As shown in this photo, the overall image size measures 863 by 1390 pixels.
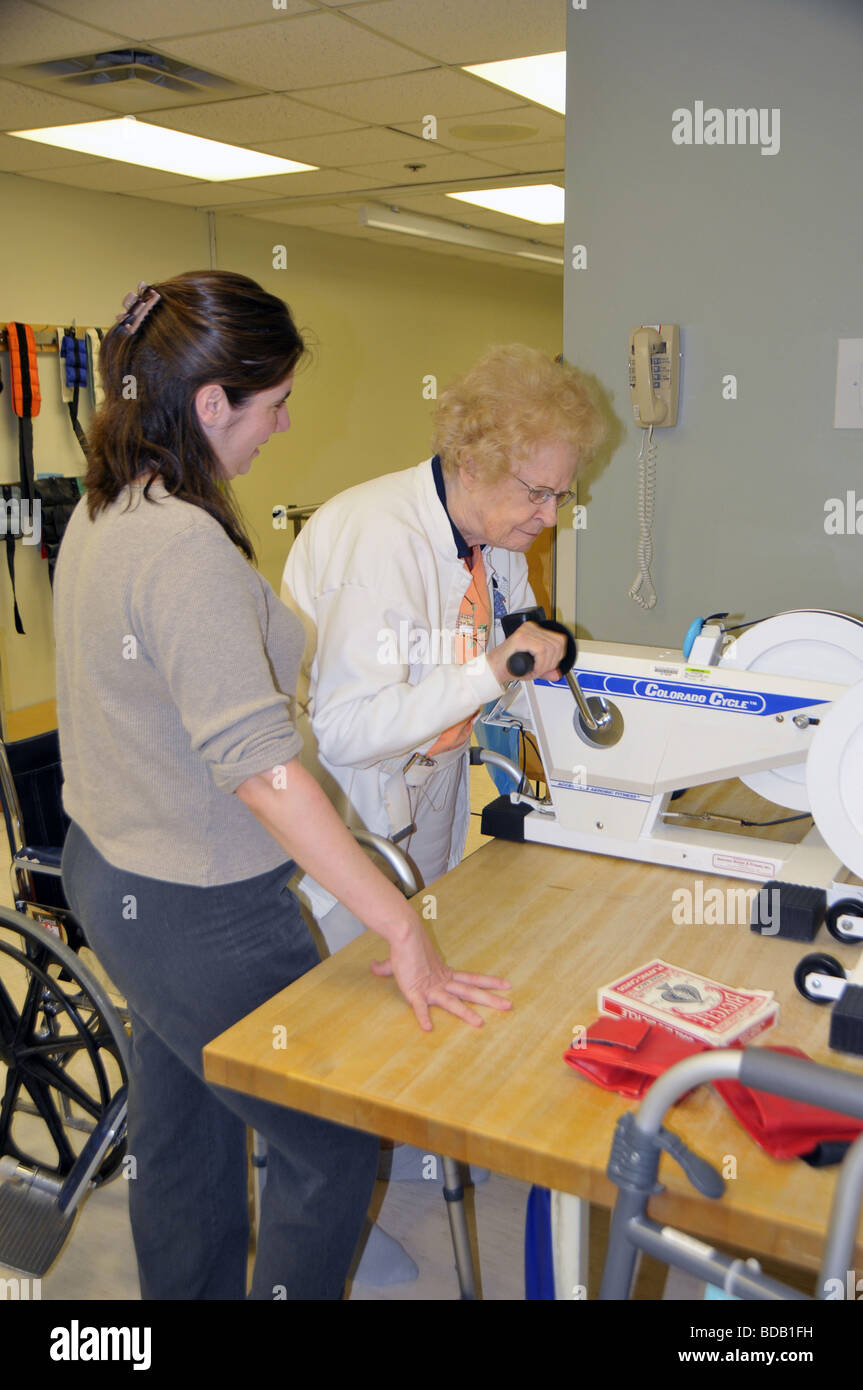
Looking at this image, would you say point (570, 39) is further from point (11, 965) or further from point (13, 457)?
point (13, 457)

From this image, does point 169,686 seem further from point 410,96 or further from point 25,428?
point 25,428

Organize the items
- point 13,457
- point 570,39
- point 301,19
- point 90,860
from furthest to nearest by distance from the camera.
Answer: point 13,457 → point 301,19 → point 570,39 → point 90,860

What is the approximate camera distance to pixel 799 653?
1.64 m

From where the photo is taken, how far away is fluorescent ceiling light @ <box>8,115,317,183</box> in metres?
3.94

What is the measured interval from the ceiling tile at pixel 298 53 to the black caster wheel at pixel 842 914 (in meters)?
2.56

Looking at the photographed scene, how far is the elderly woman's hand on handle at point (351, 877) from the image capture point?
117 cm

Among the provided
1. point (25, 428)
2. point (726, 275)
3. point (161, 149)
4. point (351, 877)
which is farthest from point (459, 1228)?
point (161, 149)

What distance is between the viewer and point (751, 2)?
7.25 feet

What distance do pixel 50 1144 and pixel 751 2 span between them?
2748 millimetres

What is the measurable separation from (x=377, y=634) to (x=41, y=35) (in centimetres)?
243

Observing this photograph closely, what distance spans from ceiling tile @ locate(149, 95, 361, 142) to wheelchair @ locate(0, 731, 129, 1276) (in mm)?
2481

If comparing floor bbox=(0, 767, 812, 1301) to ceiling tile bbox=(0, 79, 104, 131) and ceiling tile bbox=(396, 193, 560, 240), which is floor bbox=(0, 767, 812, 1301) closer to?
ceiling tile bbox=(0, 79, 104, 131)

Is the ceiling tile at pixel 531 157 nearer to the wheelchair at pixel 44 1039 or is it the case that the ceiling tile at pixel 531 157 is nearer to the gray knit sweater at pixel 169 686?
the wheelchair at pixel 44 1039

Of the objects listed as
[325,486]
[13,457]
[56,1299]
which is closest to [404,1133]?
[56,1299]
